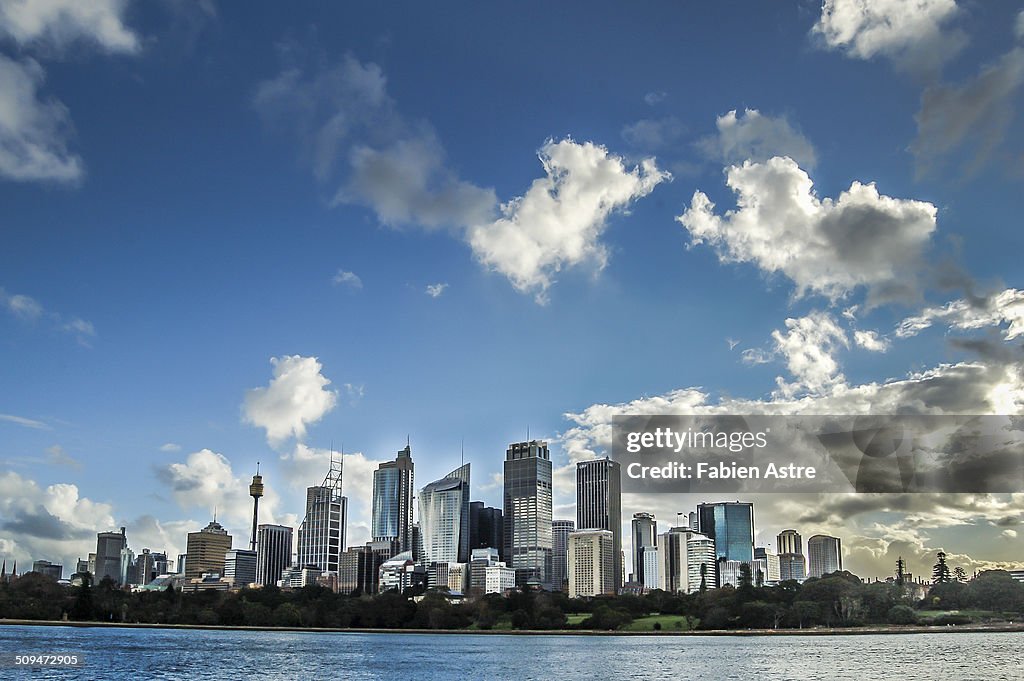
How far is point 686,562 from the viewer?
178 metres

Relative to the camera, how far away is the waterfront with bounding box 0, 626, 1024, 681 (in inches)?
1870

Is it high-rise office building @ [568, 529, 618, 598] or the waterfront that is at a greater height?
high-rise office building @ [568, 529, 618, 598]

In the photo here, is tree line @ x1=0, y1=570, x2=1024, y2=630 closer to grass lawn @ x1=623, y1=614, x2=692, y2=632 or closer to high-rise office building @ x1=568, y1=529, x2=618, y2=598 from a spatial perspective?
grass lawn @ x1=623, y1=614, x2=692, y2=632

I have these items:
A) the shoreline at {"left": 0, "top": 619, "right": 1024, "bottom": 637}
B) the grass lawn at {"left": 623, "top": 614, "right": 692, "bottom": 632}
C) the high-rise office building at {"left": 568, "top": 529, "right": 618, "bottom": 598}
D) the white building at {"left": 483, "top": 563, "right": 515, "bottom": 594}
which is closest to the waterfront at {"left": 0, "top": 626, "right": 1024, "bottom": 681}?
the shoreline at {"left": 0, "top": 619, "right": 1024, "bottom": 637}

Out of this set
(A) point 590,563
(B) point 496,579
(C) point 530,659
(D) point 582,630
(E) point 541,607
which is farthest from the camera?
(B) point 496,579

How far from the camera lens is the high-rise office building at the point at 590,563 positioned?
168 m

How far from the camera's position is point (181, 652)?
63344 millimetres

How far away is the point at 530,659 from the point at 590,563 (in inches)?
4504

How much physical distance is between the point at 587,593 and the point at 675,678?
404 ft

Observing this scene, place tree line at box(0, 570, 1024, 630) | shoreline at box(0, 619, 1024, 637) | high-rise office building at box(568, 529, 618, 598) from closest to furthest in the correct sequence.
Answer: shoreline at box(0, 619, 1024, 637) → tree line at box(0, 570, 1024, 630) → high-rise office building at box(568, 529, 618, 598)

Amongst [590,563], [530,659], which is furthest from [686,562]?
[530,659]

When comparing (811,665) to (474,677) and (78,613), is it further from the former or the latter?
(78,613)

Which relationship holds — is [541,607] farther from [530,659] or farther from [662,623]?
[530,659]

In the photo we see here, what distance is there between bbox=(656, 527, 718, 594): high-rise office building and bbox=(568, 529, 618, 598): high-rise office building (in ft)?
30.8
